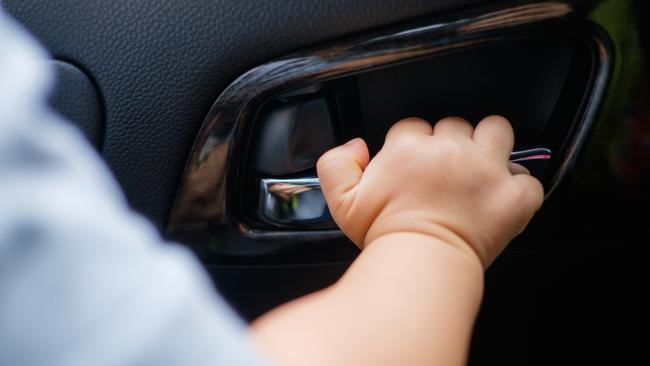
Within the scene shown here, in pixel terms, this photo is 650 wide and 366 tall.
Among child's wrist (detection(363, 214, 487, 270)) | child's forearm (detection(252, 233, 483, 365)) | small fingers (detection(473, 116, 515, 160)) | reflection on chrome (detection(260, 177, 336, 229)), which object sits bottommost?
reflection on chrome (detection(260, 177, 336, 229))

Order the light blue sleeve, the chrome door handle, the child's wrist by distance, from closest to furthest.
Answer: the light blue sleeve < the child's wrist < the chrome door handle

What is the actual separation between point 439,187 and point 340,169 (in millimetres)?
87

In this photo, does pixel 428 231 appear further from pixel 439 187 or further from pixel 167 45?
pixel 167 45

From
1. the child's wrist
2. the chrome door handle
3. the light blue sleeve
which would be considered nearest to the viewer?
the light blue sleeve

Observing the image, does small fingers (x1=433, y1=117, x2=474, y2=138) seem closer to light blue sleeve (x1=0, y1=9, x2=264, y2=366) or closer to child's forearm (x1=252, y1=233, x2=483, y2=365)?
child's forearm (x1=252, y1=233, x2=483, y2=365)

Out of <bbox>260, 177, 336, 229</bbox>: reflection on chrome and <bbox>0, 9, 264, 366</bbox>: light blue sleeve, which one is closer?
<bbox>0, 9, 264, 366</bbox>: light blue sleeve

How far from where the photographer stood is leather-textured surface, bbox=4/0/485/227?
0.53 metres

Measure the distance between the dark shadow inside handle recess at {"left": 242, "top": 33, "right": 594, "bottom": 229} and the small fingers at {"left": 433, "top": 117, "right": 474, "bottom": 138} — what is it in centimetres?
3

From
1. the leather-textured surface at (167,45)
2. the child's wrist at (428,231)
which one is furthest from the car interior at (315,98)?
the child's wrist at (428,231)

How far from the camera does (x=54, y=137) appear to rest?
0.42 metres

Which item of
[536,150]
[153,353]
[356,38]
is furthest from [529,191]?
[153,353]

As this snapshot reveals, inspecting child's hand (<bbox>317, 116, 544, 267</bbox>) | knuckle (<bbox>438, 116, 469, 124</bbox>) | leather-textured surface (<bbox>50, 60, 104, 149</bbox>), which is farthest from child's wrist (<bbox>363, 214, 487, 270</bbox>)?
leather-textured surface (<bbox>50, 60, 104, 149</bbox>)

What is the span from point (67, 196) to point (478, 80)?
1.16 feet

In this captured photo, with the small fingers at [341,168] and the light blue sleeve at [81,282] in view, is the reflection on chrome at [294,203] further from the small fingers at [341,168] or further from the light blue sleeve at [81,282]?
the light blue sleeve at [81,282]
